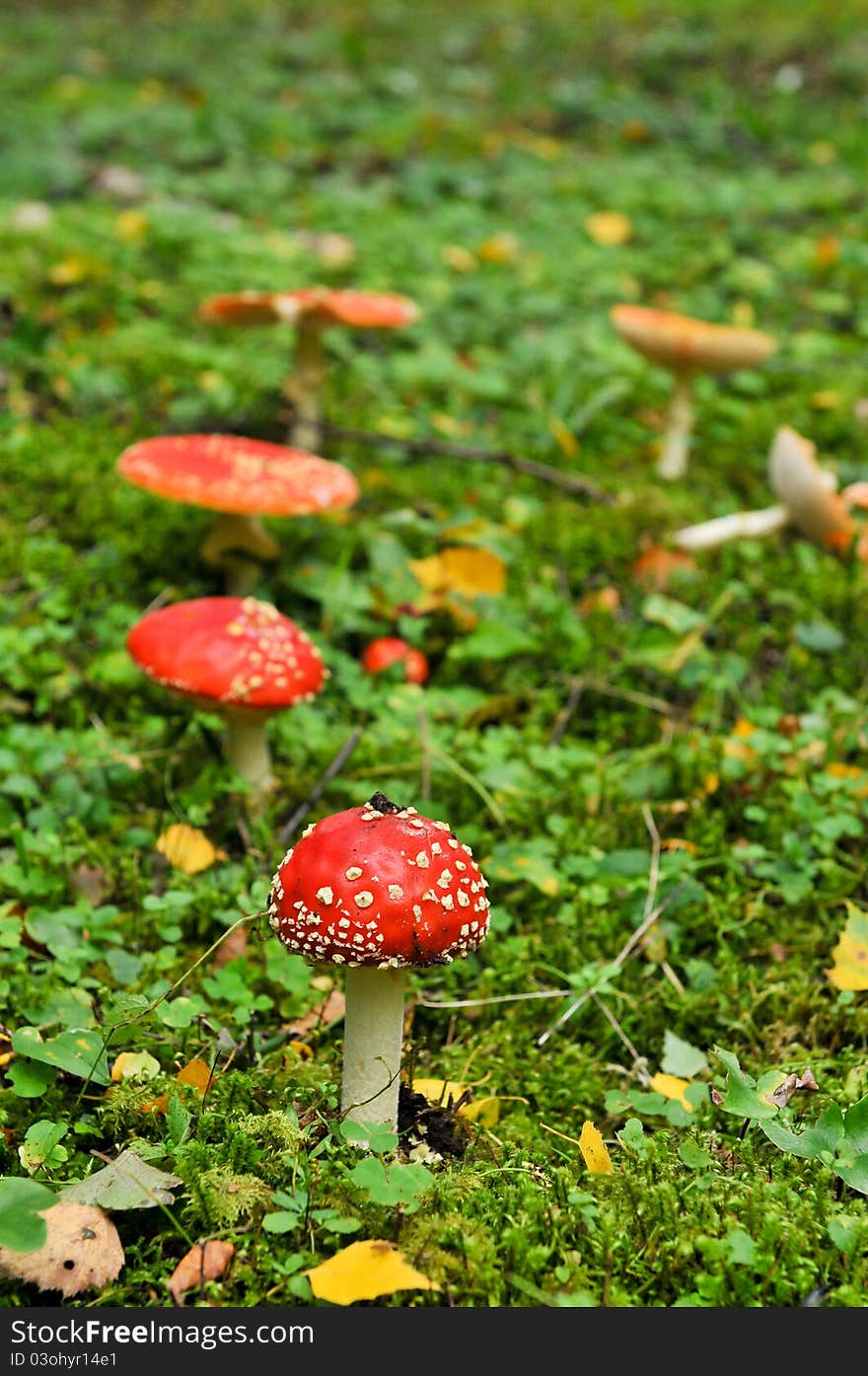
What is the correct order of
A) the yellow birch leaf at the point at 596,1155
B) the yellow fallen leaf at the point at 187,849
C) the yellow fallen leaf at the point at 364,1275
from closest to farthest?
1. the yellow fallen leaf at the point at 364,1275
2. the yellow birch leaf at the point at 596,1155
3. the yellow fallen leaf at the point at 187,849

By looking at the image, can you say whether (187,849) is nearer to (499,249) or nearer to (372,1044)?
(372,1044)

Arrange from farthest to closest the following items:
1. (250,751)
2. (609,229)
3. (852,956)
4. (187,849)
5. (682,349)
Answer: (609,229) → (682,349) → (250,751) → (187,849) → (852,956)

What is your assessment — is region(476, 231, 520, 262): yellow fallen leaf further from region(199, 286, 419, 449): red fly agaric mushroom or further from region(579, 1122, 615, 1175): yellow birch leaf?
region(579, 1122, 615, 1175): yellow birch leaf

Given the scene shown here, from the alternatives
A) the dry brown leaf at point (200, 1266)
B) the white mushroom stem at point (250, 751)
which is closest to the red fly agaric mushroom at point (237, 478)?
the white mushroom stem at point (250, 751)

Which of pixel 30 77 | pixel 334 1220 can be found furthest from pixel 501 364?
pixel 30 77

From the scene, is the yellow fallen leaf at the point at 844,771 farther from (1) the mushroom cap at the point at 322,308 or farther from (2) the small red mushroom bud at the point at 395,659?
(1) the mushroom cap at the point at 322,308

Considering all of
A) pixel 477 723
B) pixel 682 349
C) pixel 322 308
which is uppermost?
pixel 322 308

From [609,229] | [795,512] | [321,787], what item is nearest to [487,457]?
[795,512]

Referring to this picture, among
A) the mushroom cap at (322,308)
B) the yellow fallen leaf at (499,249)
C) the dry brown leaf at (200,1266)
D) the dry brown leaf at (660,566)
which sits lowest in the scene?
the dry brown leaf at (660,566)
